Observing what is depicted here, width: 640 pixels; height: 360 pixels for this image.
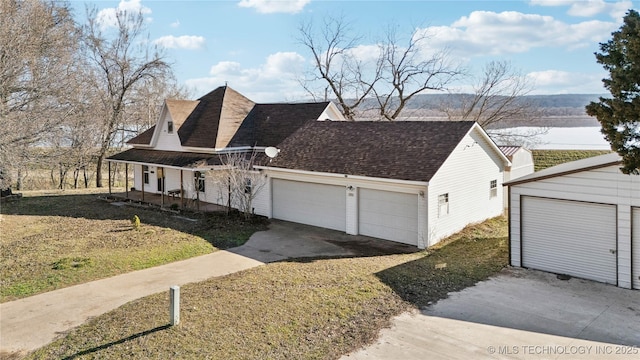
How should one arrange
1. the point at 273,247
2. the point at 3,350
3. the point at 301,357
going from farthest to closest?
the point at 273,247 → the point at 3,350 → the point at 301,357

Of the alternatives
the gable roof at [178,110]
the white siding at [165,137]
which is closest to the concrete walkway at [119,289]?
the white siding at [165,137]

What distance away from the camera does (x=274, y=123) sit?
25.0 m

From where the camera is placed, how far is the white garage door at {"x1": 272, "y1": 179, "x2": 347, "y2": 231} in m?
18.1

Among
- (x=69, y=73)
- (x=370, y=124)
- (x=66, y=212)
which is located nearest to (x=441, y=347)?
(x=370, y=124)

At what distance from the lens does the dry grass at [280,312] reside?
26.2ft

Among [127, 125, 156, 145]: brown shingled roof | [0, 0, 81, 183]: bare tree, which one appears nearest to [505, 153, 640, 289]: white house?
[0, 0, 81, 183]: bare tree

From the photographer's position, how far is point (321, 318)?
917 centimetres

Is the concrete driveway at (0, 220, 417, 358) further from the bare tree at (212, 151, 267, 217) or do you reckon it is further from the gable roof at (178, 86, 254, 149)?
the gable roof at (178, 86, 254, 149)

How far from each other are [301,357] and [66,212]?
18.5 metres

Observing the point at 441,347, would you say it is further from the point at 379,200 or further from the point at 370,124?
the point at 370,124

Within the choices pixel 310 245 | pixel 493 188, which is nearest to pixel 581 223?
pixel 493 188

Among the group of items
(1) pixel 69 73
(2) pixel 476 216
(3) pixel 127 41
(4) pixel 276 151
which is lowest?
(2) pixel 476 216

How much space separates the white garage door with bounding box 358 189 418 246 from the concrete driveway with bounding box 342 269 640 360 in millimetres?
4465

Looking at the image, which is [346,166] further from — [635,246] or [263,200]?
[635,246]
